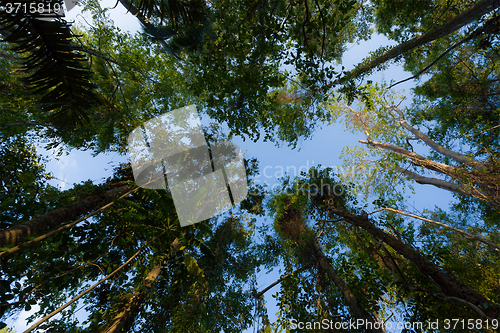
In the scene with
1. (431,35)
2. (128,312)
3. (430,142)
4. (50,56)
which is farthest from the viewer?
(430,142)

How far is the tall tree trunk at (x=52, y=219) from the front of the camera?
104 inches

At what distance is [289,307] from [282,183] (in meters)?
6.14

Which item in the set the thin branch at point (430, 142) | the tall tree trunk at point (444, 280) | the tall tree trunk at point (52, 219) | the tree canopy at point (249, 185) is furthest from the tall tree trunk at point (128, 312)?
the thin branch at point (430, 142)

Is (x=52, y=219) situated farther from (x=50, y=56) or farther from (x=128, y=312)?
(x=50, y=56)

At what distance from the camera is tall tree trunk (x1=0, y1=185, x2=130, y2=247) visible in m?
2.64

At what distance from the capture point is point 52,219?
3.54 meters

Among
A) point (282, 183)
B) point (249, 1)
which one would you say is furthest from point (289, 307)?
point (249, 1)

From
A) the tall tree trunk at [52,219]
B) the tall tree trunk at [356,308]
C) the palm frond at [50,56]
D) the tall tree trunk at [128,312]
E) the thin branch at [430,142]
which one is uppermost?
the thin branch at [430,142]

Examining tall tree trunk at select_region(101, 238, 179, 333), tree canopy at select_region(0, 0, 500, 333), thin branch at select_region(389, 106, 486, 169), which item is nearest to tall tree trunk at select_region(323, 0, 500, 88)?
tree canopy at select_region(0, 0, 500, 333)

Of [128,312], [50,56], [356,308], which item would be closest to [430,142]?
[356,308]

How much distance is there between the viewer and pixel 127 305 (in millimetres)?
3834

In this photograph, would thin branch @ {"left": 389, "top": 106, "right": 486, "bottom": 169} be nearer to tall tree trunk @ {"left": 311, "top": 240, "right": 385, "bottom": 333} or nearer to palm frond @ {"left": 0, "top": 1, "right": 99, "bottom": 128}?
tall tree trunk @ {"left": 311, "top": 240, "right": 385, "bottom": 333}

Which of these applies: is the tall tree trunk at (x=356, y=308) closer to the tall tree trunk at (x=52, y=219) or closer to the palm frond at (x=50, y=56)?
the tall tree trunk at (x=52, y=219)

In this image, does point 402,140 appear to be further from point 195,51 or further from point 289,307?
point 195,51
